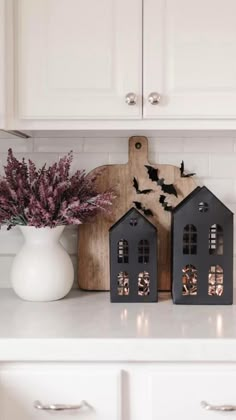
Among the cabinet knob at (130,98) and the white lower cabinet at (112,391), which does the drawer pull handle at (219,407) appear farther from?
the cabinet knob at (130,98)

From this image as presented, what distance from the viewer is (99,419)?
138 cm

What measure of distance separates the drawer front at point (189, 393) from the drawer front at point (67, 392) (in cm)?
10

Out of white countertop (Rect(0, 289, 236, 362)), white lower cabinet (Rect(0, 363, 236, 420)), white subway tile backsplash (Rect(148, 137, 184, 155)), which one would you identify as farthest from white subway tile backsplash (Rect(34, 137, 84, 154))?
white lower cabinet (Rect(0, 363, 236, 420))

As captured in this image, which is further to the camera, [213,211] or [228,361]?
[213,211]

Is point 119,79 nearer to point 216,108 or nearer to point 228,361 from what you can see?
point 216,108

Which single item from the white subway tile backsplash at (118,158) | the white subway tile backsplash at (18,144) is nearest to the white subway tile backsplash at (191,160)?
the white subway tile backsplash at (118,158)

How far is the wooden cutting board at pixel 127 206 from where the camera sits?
6.41ft

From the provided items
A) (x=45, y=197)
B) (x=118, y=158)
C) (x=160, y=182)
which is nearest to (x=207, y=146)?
(x=160, y=182)

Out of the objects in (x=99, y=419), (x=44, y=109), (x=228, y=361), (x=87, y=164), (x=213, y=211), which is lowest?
(x=99, y=419)

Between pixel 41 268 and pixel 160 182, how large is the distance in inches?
20.4

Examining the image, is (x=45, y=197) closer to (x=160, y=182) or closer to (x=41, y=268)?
(x=41, y=268)

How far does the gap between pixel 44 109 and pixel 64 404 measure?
2.71 feet

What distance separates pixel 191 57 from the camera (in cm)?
163

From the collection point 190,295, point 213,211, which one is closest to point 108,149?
point 213,211
